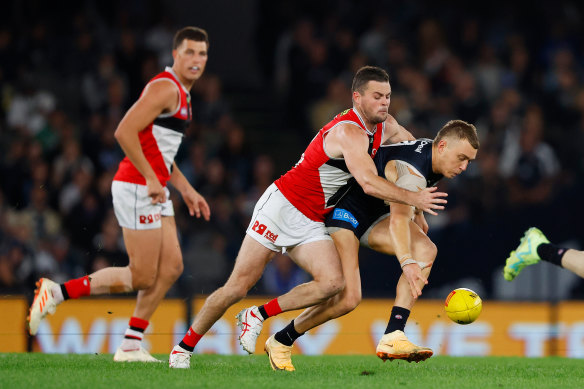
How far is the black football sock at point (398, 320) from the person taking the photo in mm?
6855

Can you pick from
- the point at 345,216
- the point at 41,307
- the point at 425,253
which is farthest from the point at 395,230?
the point at 41,307

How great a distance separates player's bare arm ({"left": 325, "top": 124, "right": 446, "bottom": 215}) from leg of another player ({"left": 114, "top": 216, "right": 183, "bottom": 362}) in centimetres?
160

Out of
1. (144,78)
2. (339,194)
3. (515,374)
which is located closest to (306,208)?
(339,194)

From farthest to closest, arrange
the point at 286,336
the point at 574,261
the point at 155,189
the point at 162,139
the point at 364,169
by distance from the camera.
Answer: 1. the point at 162,139
2. the point at 155,189
3. the point at 286,336
4. the point at 574,261
5. the point at 364,169

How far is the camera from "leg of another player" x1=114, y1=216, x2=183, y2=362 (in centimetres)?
777

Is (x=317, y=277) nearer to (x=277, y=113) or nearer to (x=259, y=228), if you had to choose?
(x=259, y=228)

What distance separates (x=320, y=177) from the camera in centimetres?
721

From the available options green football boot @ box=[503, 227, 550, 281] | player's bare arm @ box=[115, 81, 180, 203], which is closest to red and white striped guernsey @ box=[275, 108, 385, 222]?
player's bare arm @ box=[115, 81, 180, 203]

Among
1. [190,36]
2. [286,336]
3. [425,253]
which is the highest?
[190,36]

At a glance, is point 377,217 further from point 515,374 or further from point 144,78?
point 144,78

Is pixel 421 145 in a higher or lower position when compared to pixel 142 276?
higher

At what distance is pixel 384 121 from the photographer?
742 centimetres

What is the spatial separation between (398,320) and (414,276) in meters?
0.46

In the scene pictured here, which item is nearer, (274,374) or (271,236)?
(274,374)
